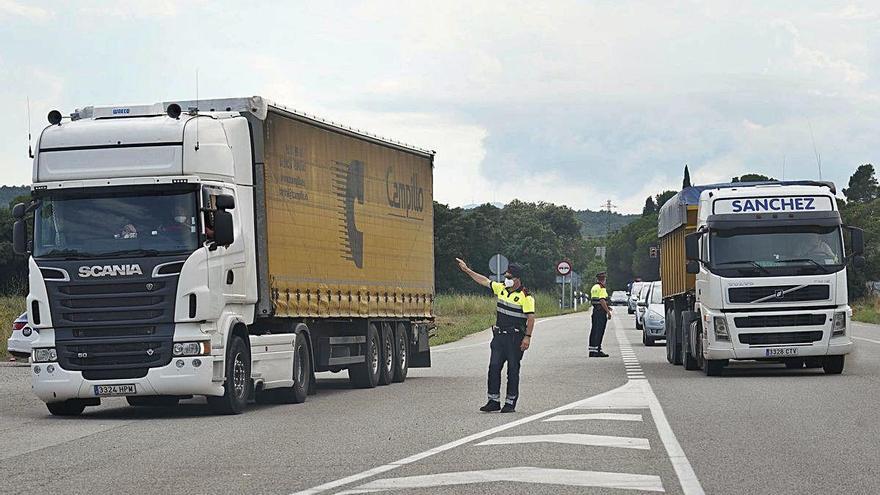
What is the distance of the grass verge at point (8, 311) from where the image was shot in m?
37.0

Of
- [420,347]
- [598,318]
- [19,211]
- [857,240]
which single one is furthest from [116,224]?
[598,318]

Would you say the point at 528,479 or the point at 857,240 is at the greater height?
the point at 857,240

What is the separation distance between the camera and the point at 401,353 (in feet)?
85.2

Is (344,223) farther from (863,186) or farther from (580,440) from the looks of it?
(863,186)

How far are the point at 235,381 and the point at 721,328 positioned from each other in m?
8.90

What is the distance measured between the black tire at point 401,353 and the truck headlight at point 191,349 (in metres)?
7.98

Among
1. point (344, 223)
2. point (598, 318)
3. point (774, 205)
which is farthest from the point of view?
point (598, 318)

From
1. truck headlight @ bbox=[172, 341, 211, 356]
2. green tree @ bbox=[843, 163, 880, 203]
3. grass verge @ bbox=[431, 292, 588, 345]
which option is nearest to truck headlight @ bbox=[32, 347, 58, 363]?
truck headlight @ bbox=[172, 341, 211, 356]

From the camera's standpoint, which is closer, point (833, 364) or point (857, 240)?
point (857, 240)

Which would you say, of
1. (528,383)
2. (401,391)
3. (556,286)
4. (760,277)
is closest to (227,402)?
(401,391)

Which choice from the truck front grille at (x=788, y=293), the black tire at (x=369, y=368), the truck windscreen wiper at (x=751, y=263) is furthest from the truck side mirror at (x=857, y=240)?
the black tire at (x=369, y=368)

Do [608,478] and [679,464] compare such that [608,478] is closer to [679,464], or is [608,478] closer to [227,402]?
[679,464]

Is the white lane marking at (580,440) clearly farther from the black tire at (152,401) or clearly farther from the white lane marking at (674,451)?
the black tire at (152,401)

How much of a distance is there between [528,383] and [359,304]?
290 centimetres
